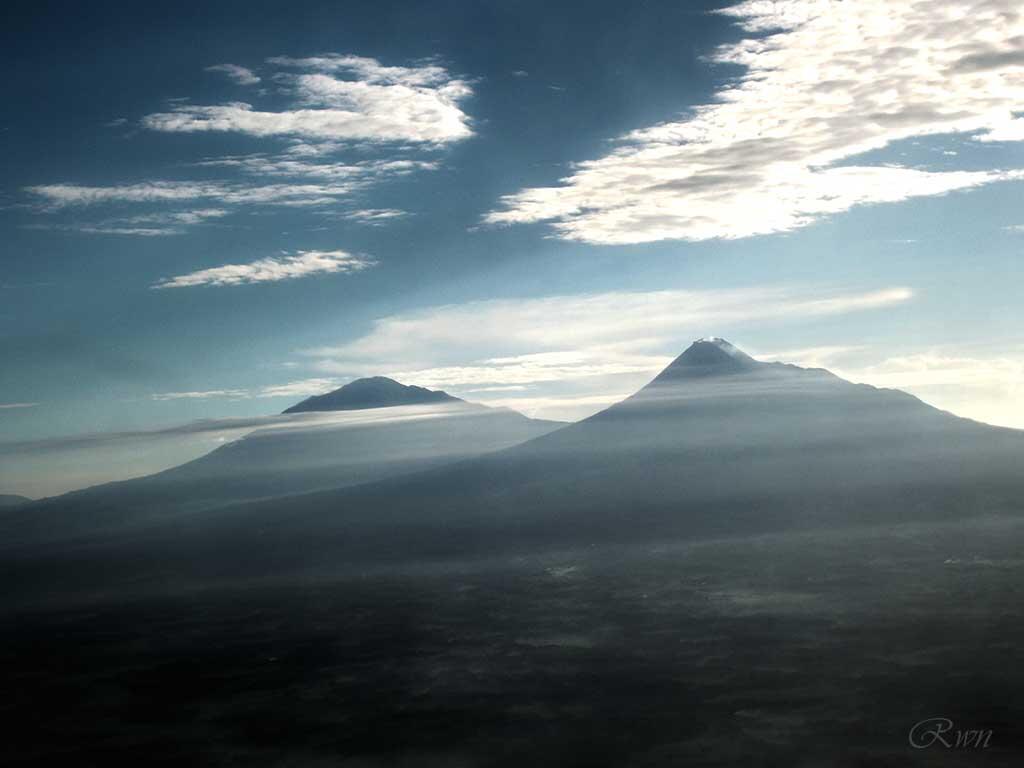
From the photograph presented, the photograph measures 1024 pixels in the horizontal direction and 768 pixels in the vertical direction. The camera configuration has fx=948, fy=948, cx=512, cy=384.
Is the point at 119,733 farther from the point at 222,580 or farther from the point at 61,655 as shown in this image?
the point at 222,580

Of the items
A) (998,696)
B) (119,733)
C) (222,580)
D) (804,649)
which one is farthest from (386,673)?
(222,580)

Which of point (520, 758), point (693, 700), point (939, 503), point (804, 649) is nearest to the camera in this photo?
point (520, 758)

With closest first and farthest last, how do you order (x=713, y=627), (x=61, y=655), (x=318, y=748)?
(x=318, y=748)
(x=713, y=627)
(x=61, y=655)

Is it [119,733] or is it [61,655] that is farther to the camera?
[61,655]

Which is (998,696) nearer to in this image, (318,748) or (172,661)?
(318,748)

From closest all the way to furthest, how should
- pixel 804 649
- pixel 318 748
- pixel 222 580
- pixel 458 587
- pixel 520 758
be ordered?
1. pixel 520 758
2. pixel 318 748
3. pixel 804 649
4. pixel 458 587
5. pixel 222 580

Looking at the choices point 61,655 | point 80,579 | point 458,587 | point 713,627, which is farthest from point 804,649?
point 80,579
